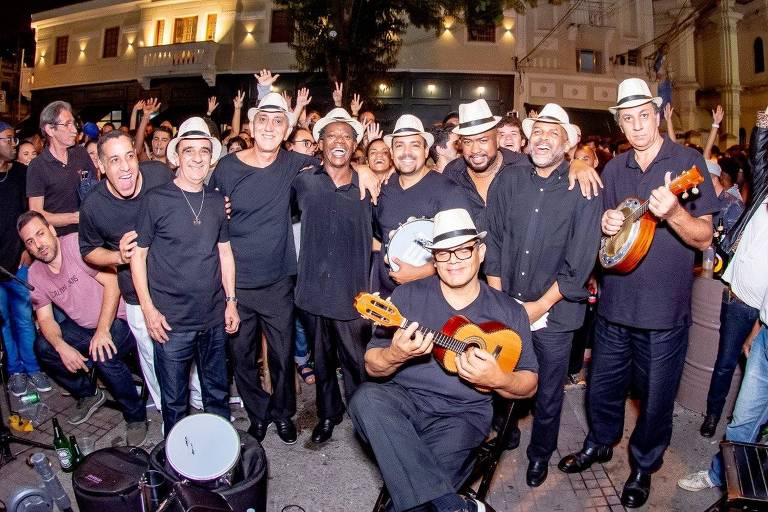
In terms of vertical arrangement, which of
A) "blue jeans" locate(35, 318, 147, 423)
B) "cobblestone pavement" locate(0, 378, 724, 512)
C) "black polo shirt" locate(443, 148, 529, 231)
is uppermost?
"black polo shirt" locate(443, 148, 529, 231)

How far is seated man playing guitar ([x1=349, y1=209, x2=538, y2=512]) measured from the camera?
2.91 metres

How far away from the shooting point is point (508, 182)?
3.95 meters

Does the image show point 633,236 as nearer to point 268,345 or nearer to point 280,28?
point 268,345

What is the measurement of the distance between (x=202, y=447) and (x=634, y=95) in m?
3.66

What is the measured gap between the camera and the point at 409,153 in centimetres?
434

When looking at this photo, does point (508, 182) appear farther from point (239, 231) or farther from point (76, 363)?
point (76, 363)

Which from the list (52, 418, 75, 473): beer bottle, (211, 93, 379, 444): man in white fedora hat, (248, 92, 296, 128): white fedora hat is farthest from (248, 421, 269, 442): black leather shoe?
(248, 92, 296, 128): white fedora hat

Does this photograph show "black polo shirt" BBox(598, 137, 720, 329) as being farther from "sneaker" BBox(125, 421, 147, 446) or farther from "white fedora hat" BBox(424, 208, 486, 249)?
"sneaker" BBox(125, 421, 147, 446)

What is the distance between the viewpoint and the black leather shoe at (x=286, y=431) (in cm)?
471

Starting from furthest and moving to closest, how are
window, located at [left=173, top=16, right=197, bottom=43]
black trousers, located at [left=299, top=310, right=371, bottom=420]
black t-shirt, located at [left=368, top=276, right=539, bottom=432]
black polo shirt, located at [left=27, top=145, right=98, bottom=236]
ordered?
window, located at [left=173, top=16, right=197, bottom=43]
black polo shirt, located at [left=27, top=145, right=98, bottom=236]
black trousers, located at [left=299, top=310, right=371, bottom=420]
black t-shirt, located at [left=368, top=276, right=539, bottom=432]

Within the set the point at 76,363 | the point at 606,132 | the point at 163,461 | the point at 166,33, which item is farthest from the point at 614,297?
the point at 166,33

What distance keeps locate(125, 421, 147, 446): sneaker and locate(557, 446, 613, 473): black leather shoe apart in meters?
3.59

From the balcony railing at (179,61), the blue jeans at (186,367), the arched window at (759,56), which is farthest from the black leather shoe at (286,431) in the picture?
the arched window at (759,56)

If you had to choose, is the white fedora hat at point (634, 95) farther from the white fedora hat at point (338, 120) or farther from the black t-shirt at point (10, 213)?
the black t-shirt at point (10, 213)
